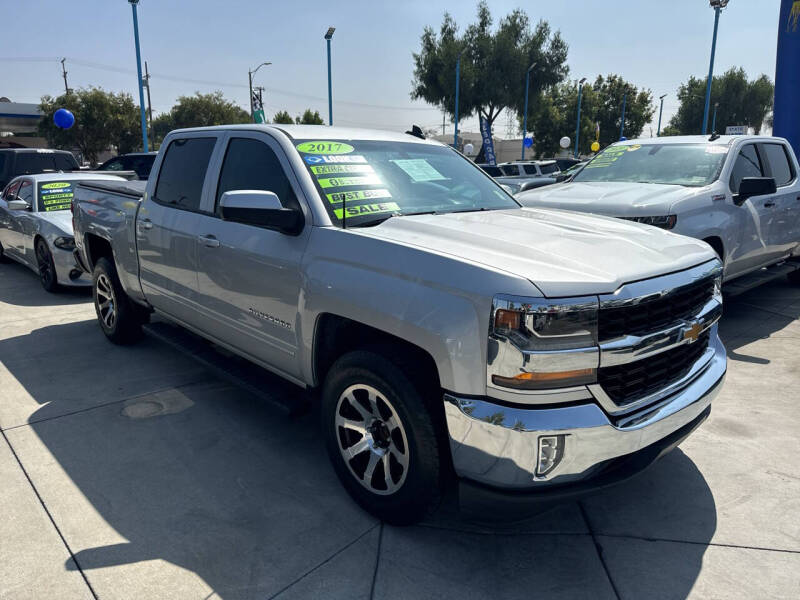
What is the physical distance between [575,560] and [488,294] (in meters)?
1.35

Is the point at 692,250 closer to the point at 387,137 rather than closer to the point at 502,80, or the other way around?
the point at 387,137

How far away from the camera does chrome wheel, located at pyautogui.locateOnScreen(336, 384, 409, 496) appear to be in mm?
2723

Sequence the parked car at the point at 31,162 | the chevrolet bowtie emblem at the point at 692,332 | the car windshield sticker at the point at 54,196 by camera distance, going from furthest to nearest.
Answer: the parked car at the point at 31,162 → the car windshield sticker at the point at 54,196 → the chevrolet bowtie emblem at the point at 692,332

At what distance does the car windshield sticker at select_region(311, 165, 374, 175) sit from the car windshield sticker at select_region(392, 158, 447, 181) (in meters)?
0.30

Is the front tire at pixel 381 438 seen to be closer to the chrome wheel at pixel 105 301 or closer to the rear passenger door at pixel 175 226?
the rear passenger door at pixel 175 226

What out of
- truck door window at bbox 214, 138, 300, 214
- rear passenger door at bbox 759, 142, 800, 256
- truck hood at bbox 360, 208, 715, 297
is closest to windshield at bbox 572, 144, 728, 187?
rear passenger door at bbox 759, 142, 800, 256

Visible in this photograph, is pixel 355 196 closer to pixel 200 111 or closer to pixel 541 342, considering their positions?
pixel 541 342

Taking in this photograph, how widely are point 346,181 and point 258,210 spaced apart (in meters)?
0.56

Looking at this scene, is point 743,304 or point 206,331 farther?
point 743,304

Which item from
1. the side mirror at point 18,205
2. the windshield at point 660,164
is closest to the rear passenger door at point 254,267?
the windshield at point 660,164

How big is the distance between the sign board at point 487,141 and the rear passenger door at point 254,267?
39.6 meters

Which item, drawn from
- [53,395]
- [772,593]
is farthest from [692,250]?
[53,395]

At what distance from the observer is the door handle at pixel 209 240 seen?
375cm

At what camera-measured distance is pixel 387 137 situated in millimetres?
4031
